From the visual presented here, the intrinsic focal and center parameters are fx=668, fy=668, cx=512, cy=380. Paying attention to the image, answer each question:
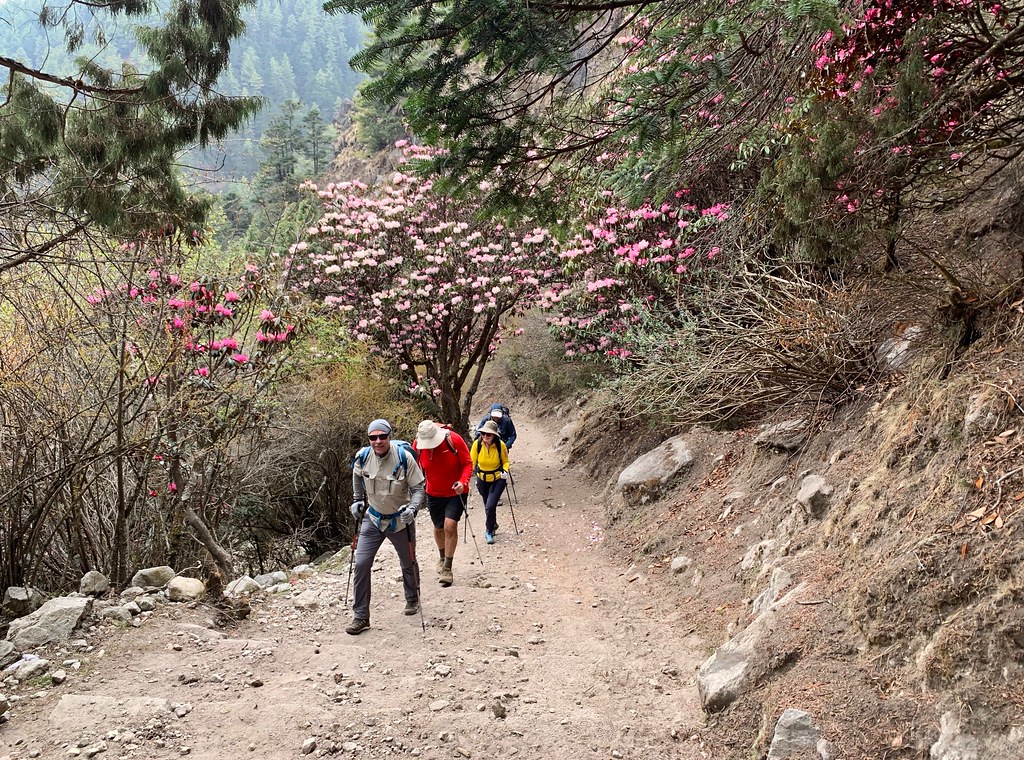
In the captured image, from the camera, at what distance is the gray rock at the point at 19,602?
A: 5.57 meters

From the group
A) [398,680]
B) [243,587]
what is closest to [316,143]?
[243,587]

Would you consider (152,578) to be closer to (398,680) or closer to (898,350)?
(398,680)

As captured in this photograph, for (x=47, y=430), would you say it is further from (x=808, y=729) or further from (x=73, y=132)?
(x=808, y=729)

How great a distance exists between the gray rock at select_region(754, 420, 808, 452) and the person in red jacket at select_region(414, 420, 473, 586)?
3304 millimetres

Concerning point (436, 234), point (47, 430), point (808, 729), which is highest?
point (436, 234)

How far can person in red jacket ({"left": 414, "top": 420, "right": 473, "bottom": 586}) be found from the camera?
6.82 metres

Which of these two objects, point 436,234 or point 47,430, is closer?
point 47,430

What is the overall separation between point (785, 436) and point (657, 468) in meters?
2.60

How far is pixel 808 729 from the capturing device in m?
3.39

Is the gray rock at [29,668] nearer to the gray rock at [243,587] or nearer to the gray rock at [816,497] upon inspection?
the gray rock at [243,587]

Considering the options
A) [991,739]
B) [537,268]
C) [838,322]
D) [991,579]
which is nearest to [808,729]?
[991,739]

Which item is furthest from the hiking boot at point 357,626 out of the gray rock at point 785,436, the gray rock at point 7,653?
the gray rock at point 785,436

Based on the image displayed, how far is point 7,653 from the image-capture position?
15.7 ft

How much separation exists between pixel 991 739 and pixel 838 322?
397 cm
